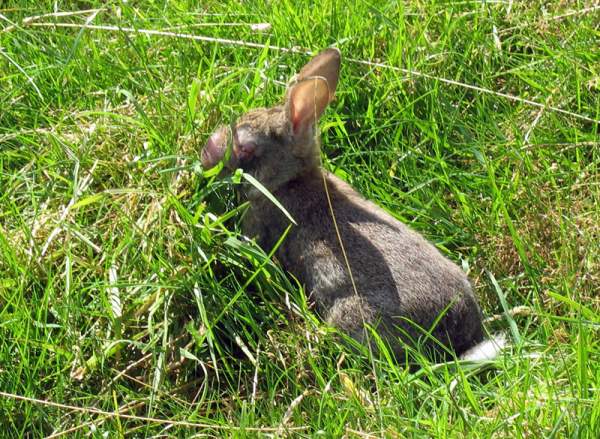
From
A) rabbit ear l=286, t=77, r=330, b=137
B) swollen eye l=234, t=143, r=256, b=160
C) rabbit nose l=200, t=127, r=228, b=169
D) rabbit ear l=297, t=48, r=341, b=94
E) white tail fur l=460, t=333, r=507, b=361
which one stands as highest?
rabbit ear l=297, t=48, r=341, b=94

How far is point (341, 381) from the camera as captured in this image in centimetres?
398

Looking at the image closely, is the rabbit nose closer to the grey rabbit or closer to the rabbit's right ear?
the grey rabbit

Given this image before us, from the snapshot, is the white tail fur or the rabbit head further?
the rabbit head

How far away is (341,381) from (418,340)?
40cm

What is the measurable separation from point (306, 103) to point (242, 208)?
21.3 inches

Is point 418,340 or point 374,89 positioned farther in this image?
point 374,89

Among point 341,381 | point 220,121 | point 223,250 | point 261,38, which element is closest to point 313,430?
point 341,381

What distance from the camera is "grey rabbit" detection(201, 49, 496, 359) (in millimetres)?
4355

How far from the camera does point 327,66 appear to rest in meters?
4.66

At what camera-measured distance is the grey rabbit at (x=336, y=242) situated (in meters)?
4.36

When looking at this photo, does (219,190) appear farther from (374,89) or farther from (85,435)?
(85,435)

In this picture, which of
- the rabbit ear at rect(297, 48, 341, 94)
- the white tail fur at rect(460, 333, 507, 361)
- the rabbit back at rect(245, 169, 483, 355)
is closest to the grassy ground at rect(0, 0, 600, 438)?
the white tail fur at rect(460, 333, 507, 361)

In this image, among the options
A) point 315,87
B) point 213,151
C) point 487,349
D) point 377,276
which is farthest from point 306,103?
point 487,349

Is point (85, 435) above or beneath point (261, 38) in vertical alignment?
beneath
